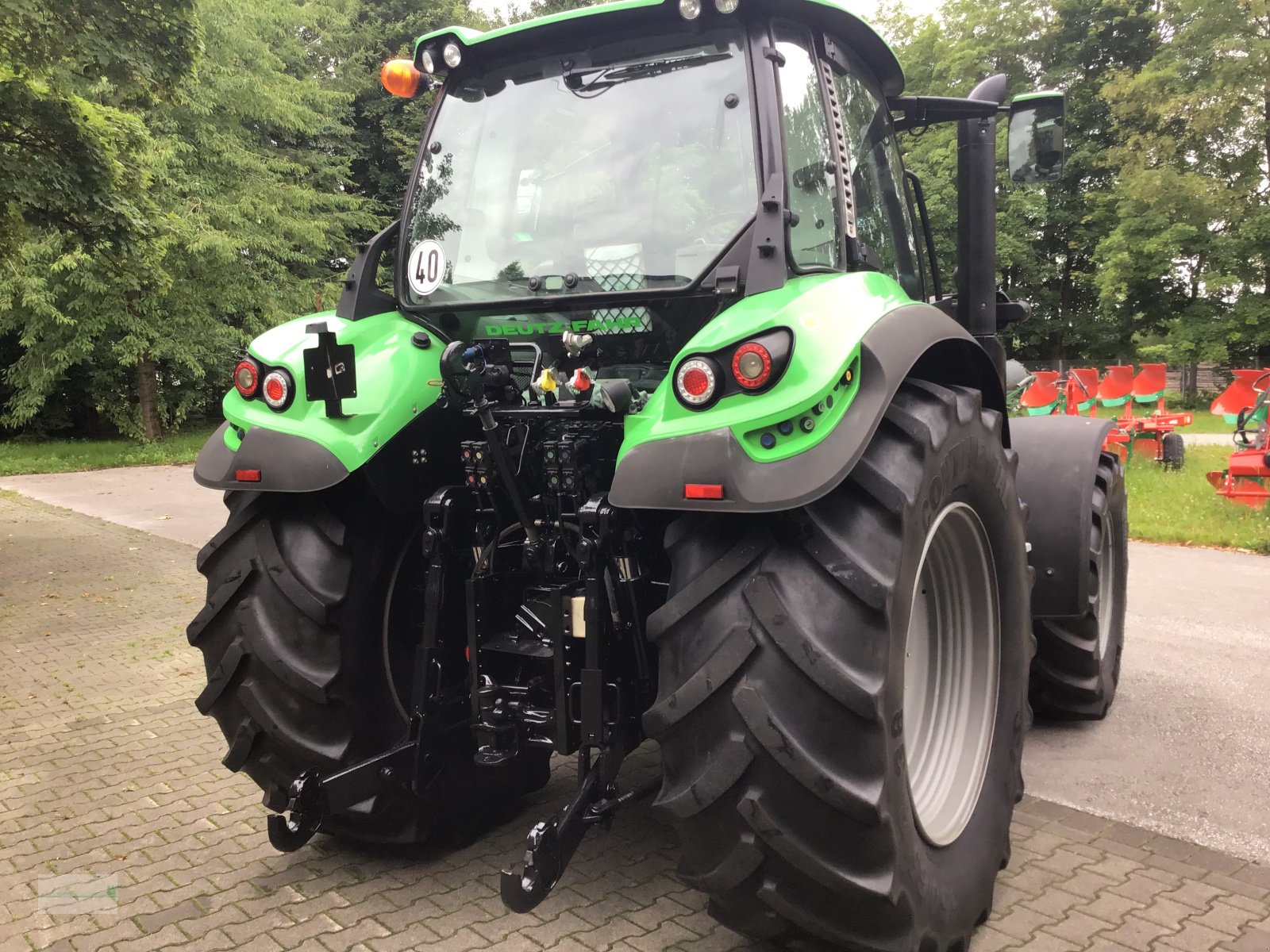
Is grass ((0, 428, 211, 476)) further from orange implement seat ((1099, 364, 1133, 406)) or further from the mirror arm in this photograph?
the mirror arm

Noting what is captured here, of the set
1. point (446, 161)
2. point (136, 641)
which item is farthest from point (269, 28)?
point (446, 161)

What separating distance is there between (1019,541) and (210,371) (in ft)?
70.4

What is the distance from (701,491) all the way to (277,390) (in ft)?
4.70

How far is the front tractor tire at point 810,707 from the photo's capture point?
2.13 metres

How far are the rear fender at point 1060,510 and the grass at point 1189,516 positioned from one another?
5414mm

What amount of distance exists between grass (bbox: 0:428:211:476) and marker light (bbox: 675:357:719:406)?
18.6m

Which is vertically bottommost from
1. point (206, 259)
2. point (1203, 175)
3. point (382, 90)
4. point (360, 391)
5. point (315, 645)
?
point (315, 645)

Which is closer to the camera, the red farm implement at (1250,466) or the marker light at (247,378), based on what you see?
the marker light at (247,378)

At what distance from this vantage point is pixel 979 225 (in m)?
3.84

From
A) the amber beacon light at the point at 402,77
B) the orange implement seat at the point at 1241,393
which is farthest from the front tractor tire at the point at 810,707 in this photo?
the orange implement seat at the point at 1241,393

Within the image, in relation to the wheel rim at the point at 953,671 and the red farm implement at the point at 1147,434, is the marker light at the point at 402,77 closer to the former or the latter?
the wheel rim at the point at 953,671

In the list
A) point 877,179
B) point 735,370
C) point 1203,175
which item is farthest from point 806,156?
point 1203,175
